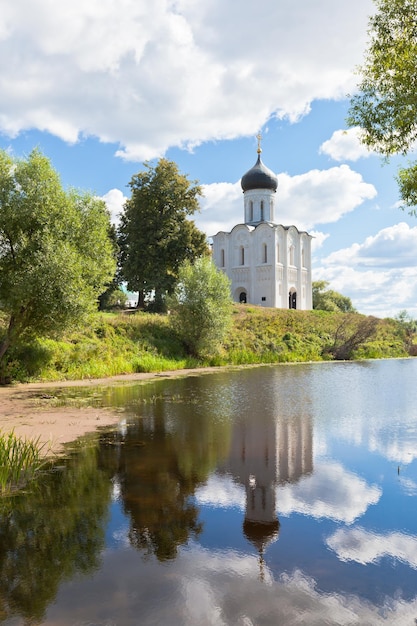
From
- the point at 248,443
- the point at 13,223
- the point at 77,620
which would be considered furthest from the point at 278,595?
the point at 13,223

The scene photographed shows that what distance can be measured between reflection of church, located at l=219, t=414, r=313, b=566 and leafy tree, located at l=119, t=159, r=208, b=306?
31.4 metres

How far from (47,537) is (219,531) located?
199cm

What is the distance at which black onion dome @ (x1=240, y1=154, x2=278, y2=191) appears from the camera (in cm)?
6016

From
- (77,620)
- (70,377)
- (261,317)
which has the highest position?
(261,317)

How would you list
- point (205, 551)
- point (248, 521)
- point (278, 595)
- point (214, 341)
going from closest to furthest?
point (278, 595) < point (205, 551) < point (248, 521) < point (214, 341)

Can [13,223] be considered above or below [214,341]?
above

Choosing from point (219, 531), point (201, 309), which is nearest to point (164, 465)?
point (219, 531)

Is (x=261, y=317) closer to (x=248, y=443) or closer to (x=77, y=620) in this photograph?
(x=248, y=443)

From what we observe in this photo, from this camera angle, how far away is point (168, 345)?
31.1 metres

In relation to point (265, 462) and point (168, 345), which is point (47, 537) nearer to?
point (265, 462)

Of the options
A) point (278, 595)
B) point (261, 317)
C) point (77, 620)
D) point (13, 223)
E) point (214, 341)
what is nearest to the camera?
point (77, 620)

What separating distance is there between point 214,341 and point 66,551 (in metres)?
26.1

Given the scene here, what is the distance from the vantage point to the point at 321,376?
26203 mm

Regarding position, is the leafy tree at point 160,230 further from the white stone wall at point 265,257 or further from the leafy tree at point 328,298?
the leafy tree at point 328,298
